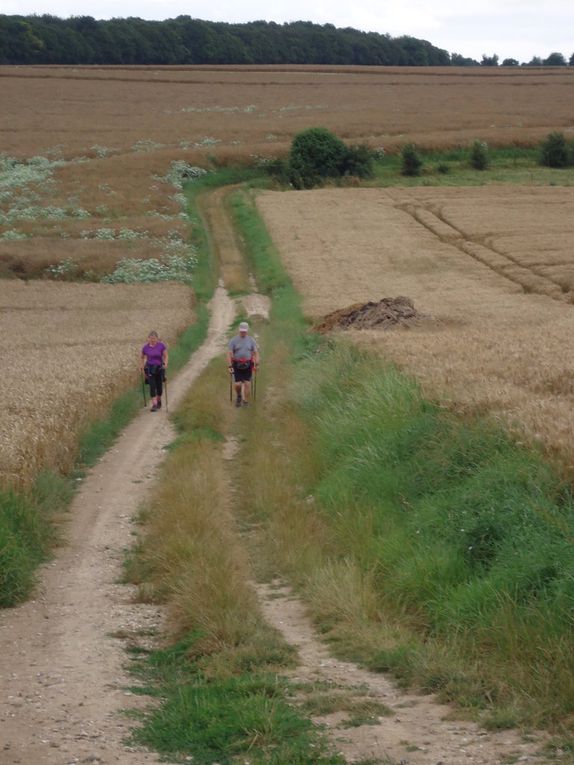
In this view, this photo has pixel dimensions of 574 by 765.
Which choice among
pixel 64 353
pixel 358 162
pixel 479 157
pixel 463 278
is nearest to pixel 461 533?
pixel 64 353

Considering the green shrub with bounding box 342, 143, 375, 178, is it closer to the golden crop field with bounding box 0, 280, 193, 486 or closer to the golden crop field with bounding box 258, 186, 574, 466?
the golden crop field with bounding box 258, 186, 574, 466

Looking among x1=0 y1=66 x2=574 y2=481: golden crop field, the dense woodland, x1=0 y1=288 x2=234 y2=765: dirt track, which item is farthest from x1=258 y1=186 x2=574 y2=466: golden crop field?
the dense woodland

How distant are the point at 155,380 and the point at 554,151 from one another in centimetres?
6499

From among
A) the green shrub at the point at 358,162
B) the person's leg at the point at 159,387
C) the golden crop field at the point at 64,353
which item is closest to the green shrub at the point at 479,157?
the green shrub at the point at 358,162

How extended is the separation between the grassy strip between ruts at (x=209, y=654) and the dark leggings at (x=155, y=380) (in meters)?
7.02

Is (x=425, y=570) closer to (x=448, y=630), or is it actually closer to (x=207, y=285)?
(x=448, y=630)

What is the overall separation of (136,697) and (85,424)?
1058 cm

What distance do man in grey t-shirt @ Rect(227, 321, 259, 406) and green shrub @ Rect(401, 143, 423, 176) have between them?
56.9 meters

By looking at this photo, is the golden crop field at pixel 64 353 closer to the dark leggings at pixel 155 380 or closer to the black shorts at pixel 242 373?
the dark leggings at pixel 155 380

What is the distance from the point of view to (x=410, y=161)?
251 ft

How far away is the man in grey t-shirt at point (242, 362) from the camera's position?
71.4 ft

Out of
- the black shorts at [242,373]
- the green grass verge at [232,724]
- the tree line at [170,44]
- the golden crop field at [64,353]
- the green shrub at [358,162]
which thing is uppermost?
the tree line at [170,44]

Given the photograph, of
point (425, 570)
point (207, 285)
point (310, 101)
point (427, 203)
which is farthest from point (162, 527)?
point (310, 101)

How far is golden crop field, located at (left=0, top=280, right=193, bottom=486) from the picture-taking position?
52.6 feet
